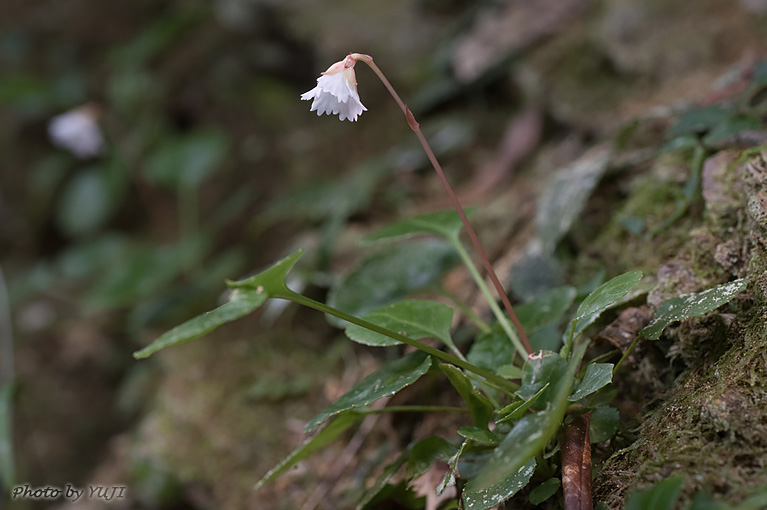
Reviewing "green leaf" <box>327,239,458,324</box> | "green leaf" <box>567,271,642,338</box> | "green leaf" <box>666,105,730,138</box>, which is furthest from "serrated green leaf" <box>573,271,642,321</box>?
"green leaf" <box>666,105,730,138</box>

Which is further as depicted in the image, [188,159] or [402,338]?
[188,159]

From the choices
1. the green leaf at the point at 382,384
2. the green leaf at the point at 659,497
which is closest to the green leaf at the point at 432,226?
the green leaf at the point at 382,384

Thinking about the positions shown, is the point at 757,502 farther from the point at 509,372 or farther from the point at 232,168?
the point at 232,168

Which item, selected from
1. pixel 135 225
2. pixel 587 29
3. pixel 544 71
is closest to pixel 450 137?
pixel 544 71

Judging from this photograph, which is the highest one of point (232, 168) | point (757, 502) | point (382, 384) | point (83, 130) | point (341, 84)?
point (83, 130)

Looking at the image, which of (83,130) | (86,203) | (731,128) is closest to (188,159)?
(83,130)

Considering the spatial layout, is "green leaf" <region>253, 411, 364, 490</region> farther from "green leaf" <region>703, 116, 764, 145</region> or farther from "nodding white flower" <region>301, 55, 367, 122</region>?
"green leaf" <region>703, 116, 764, 145</region>

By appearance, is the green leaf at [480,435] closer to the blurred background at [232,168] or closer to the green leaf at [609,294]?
the green leaf at [609,294]
